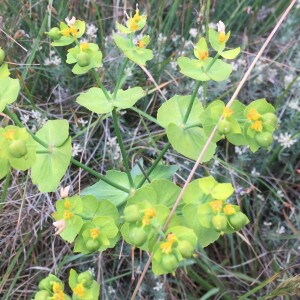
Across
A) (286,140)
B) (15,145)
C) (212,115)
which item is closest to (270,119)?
(212,115)

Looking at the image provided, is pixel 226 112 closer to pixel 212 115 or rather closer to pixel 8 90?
pixel 212 115

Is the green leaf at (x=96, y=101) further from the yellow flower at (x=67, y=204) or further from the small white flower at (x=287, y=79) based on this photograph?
the small white flower at (x=287, y=79)

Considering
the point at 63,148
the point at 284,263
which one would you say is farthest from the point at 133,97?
Result: the point at 284,263

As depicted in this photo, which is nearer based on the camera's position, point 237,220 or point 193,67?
point 237,220

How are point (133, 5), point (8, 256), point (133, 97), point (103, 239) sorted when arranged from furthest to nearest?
point (133, 5), point (8, 256), point (133, 97), point (103, 239)

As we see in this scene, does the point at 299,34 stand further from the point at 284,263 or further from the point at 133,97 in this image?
the point at 133,97

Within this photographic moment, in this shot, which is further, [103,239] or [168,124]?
[168,124]
